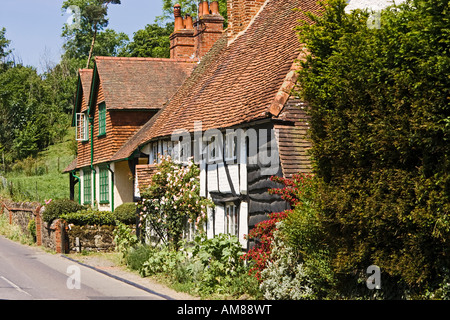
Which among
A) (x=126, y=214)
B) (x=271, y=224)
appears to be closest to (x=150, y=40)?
(x=126, y=214)

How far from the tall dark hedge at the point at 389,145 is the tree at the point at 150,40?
159 ft

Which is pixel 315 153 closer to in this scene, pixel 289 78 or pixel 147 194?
pixel 289 78

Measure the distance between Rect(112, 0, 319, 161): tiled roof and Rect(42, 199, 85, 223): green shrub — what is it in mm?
4493

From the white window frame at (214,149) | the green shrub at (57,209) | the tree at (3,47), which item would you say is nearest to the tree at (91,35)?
the tree at (3,47)

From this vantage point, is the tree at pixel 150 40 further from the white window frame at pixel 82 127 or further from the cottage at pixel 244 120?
the cottage at pixel 244 120

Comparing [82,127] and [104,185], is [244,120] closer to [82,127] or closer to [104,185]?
[104,185]

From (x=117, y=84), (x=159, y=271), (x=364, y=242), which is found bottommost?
(x=159, y=271)

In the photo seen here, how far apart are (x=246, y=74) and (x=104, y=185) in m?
13.3

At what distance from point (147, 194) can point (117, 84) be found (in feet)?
32.1

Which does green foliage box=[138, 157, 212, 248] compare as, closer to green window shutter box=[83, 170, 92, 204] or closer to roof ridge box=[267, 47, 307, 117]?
roof ridge box=[267, 47, 307, 117]

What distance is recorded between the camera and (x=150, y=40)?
5975cm

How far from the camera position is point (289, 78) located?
13203 mm

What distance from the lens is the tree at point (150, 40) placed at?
57.1 metres
